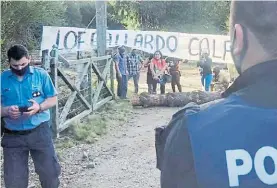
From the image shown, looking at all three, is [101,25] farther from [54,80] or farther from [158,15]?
[158,15]

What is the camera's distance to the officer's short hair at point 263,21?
97 cm

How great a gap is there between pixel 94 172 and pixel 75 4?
22031mm

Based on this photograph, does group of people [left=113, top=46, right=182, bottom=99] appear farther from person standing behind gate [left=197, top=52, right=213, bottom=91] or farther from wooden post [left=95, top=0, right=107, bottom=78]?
person standing behind gate [left=197, top=52, right=213, bottom=91]

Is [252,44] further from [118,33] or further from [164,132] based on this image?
[118,33]

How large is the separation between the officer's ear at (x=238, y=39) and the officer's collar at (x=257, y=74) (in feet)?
0.19

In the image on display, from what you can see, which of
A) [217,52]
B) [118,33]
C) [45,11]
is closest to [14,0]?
[45,11]

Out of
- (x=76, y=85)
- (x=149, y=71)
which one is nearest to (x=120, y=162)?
(x=76, y=85)

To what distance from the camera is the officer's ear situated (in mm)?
1010

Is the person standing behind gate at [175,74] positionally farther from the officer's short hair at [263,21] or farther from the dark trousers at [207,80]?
the officer's short hair at [263,21]

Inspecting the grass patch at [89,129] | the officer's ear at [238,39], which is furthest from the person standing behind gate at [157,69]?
the officer's ear at [238,39]

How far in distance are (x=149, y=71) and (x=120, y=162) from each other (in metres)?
6.06

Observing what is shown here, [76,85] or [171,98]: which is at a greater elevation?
[76,85]

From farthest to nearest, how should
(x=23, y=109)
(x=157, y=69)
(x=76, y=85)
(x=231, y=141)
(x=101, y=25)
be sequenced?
(x=157, y=69), (x=101, y=25), (x=76, y=85), (x=23, y=109), (x=231, y=141)

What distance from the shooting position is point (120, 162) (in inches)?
220
